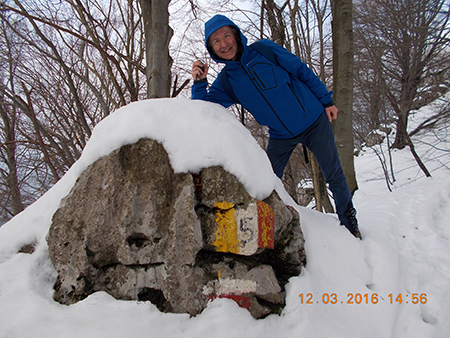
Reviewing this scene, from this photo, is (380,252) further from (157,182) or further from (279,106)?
(157,182)

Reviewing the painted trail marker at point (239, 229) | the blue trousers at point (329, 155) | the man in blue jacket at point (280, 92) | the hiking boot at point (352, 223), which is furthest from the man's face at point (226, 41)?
the hiking boot at point (352, 223)

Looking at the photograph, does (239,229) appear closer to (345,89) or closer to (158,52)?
(158,52)

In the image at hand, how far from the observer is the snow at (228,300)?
3.43ft

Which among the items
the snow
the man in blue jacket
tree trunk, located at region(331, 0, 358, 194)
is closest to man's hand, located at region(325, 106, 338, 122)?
the man in blue jacket

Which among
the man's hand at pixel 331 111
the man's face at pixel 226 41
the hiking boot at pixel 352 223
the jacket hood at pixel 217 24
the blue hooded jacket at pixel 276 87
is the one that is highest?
the jacket hood at pixel 217 24

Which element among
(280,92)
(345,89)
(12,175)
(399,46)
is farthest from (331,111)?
(12,175)

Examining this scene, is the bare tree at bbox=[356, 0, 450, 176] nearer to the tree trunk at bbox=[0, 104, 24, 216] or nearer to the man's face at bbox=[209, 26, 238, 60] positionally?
the man's face at bbox=[209, 26, 238, 60]

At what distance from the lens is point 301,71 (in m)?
1.94

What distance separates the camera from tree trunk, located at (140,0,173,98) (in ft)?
7.06

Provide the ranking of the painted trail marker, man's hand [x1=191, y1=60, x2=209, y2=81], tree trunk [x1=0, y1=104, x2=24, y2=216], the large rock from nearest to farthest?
the large rock
the painted trail marker
man's hand [x1=191, y1=60, x2=209, y2=81]
tree trunk [x1=0, y1=104, x2=24, y2=216]

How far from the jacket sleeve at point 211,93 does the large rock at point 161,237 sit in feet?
2.60

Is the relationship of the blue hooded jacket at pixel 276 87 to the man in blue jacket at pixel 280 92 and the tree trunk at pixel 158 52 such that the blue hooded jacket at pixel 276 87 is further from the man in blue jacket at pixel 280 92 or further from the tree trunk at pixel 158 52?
the tree trunk at pixel 158 52

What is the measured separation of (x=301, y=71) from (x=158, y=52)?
4.29 ft
